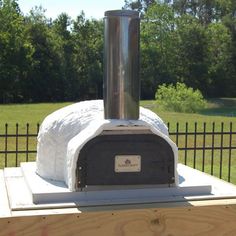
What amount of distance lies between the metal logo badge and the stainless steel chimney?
270 millimetres

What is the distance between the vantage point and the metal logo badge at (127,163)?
3.28m

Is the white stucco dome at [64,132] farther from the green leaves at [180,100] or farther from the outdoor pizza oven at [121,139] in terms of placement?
the green leaves at [180,100]

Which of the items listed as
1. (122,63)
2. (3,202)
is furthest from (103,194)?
(122,63)

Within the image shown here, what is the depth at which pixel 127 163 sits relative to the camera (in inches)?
129

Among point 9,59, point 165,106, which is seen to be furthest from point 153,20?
point 165,106

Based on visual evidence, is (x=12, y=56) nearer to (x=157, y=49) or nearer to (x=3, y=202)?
(x=157, y=49)

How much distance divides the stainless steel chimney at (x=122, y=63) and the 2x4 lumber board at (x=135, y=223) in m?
0.69

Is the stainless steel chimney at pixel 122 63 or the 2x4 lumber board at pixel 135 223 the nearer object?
the 2x4 lumber board at pixel 135 223

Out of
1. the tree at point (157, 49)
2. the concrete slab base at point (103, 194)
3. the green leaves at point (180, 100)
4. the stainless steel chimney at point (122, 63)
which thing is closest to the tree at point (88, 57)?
the tree at point (157, 49)

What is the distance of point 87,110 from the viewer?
3.77 m

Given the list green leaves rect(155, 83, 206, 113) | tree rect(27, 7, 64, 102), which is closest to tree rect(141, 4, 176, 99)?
tree rect(27, 7, 64, 102)

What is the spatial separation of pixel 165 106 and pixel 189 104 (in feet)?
5.53

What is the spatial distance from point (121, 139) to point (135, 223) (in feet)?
1.84

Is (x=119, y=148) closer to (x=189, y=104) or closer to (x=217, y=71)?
(x=189, y=104)
